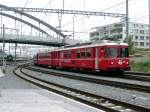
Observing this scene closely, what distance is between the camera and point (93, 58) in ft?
122

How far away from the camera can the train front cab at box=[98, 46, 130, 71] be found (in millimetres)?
35625

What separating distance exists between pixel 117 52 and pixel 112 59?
2.82 ft

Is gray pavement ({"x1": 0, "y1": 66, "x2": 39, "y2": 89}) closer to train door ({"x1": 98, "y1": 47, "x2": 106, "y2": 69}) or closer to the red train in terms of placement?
train door ({"x1": 98, "y1": 47, "x2": 106, "y2": 69})

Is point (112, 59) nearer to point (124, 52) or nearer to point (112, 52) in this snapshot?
point (112, 52)

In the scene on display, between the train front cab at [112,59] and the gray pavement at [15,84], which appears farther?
the train front cab at [112,59]

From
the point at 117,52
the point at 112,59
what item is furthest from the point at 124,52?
the point at 112,59

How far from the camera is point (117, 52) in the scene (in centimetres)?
3628

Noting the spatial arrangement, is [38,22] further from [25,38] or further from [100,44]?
[100,44]

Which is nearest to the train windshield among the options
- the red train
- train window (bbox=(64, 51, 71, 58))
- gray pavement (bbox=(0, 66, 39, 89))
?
the red train

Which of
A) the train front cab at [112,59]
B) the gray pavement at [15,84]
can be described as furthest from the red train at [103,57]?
the gray pavement at [15,84]

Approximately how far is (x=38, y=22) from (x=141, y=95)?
87.1m

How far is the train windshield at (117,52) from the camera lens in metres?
36.0

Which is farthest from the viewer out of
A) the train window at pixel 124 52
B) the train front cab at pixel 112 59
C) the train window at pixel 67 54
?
the train window at pixel 67 54

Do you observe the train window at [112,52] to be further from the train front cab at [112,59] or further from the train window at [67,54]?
the train window at [67,54]
